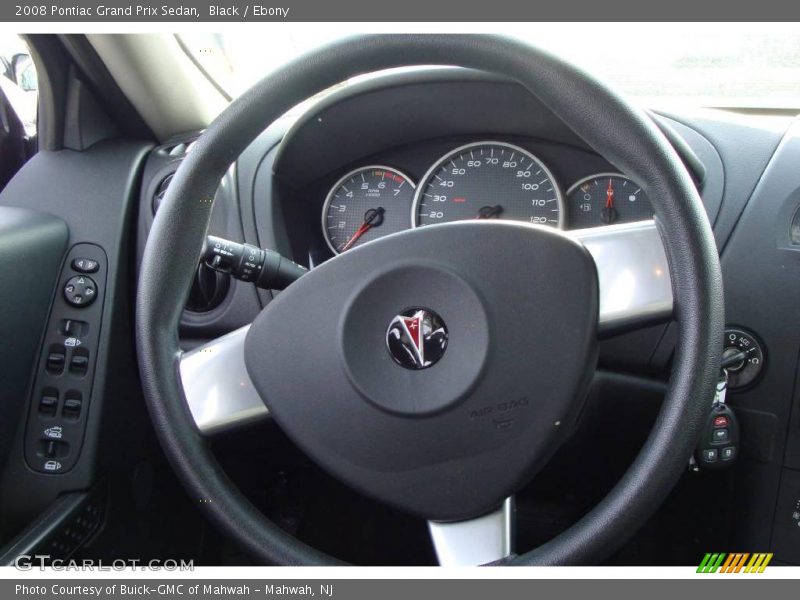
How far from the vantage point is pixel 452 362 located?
0.85 m

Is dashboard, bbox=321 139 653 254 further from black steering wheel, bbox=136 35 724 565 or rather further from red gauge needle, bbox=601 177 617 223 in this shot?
black steering wheel, bbox=136 35 724 565

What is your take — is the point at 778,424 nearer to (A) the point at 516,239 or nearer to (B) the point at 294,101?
(A) the point at 516,239

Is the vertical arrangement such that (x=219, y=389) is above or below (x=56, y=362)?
above

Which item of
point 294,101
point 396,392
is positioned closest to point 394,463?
point 396,392

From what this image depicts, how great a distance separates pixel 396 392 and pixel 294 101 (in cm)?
Answer: 39

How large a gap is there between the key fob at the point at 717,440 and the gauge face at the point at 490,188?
47 cm

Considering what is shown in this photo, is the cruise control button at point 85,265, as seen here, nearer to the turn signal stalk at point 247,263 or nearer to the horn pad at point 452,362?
the turn signal stalk at point 247,263

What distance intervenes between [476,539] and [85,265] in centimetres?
92

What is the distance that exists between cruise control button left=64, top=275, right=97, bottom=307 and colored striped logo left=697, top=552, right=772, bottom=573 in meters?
1.20

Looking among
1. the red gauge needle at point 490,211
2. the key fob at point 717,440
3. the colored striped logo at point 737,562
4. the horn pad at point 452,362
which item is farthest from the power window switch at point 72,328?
the colored striped logo at point 737,562

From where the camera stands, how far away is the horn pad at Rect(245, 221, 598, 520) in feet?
2.79

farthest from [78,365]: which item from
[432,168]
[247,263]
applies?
[432,168]

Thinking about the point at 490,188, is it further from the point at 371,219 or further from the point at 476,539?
the point at 476,539

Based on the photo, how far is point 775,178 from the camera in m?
1.22
